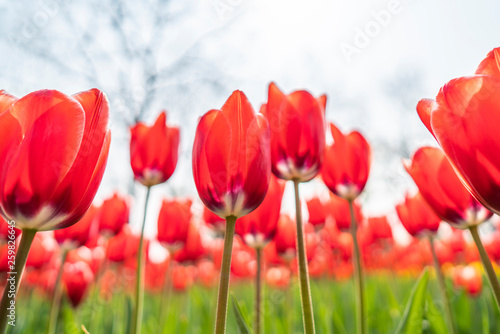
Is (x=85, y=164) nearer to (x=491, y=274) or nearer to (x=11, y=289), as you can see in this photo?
(x=11, y=289)

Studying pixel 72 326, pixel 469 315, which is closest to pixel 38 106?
pixel 72 326

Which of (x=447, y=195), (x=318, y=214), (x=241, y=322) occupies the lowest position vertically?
(x=241, y=322)

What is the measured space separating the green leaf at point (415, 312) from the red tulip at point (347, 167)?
306 millimetres

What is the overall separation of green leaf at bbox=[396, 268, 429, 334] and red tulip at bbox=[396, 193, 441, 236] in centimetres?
33

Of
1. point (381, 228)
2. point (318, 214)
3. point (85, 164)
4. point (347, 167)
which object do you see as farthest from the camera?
point (381, 228)

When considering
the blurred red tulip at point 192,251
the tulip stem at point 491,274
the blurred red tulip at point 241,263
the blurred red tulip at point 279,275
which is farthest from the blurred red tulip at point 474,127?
the blurred red tulip at point 279,275

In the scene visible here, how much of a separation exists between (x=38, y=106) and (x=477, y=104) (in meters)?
0.63

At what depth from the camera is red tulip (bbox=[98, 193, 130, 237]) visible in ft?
5.60

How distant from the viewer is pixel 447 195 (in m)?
0.77

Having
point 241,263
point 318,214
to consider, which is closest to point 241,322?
point 318,214

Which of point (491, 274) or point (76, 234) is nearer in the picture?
point (491, 274)

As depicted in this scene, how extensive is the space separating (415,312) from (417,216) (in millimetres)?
468

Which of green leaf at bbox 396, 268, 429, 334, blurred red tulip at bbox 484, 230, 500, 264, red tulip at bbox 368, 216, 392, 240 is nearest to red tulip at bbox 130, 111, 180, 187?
green leaf at bbox 396, 268, 429, 334

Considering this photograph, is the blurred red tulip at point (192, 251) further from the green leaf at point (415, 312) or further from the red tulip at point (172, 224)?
the green leaf at point (415, 312)
